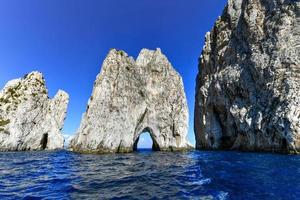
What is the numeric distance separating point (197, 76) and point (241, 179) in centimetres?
8246

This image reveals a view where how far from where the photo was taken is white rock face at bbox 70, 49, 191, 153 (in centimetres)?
5047

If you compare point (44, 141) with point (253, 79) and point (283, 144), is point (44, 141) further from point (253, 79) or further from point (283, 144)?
point (283, 144)

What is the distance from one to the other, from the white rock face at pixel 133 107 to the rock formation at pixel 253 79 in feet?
35.2

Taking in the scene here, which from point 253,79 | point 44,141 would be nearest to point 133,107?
point 253,79

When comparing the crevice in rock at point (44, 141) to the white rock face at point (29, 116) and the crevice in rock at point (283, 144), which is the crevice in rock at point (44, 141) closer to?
the white rock face at point (29, 116)

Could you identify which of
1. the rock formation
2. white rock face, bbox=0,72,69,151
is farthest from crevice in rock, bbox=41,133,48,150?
the rock formation

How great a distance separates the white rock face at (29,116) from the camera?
6769 cm

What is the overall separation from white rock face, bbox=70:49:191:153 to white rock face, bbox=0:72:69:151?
17.0 meters

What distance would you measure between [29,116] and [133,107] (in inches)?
1440

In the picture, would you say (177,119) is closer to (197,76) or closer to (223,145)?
(223,145)

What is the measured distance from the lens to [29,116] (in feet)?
244

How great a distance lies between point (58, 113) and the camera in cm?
9050

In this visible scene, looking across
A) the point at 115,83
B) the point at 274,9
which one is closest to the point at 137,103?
the point at 115,83

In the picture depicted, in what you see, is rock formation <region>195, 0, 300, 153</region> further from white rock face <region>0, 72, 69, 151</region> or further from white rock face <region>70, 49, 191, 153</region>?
white rock face <region>0, 72, 69, 151</region>
